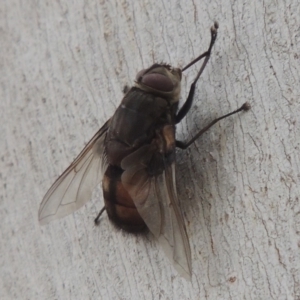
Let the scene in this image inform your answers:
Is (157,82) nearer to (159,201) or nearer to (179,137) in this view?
(179,137)

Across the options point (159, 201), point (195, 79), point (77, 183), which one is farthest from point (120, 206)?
point (195, 79)

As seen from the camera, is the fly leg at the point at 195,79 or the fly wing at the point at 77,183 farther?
the fly wing at the point at 77,183

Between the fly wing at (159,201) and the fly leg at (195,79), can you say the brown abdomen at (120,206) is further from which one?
the fly leg at (195,79)

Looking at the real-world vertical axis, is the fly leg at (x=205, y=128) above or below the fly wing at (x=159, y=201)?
above

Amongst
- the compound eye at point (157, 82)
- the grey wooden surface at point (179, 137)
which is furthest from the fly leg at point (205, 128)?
the compound eye at point (157, 82)

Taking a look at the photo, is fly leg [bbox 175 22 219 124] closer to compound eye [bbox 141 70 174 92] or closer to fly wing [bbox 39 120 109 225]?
compound eye [bbox 141 70 174 92]

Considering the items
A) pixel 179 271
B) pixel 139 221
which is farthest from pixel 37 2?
pixel 179 271

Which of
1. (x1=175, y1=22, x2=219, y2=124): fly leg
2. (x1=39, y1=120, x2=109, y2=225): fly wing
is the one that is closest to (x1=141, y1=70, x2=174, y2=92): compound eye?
(x1=175, y1=22, x2=219, y2=124): fly leg
